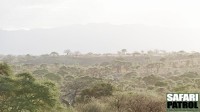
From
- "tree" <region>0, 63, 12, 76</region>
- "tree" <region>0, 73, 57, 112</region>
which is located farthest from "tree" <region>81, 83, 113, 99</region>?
"tree" <region>0, 73, 57, 112</region>

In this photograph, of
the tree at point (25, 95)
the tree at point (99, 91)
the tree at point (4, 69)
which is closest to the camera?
the tree at point (25, 95)

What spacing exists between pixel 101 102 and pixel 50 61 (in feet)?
359

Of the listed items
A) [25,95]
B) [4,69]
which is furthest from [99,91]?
[25,95]

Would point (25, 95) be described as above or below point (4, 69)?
below

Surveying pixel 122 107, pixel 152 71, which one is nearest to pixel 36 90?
pixel 122 107

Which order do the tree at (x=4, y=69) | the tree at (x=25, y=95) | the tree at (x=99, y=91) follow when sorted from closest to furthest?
the tree at (x=25, y=95)
the tree at (x=4, y=69)
the tree at (x=99, y=91)

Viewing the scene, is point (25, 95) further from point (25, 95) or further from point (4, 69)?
point (4, 69)

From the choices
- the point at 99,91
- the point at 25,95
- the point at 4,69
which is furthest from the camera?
the point at 99,91

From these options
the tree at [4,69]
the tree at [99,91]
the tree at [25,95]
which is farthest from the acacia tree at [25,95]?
the tree at [99,91]

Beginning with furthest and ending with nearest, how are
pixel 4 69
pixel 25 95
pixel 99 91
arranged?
pixel 99 91, pixel 4 69, pixel 25 95

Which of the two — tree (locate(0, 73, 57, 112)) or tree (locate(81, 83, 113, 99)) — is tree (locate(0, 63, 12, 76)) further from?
tree (locate(81, 83, 113, 99))

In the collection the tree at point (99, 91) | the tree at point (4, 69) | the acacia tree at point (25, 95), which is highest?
the tree at point (4, 69)

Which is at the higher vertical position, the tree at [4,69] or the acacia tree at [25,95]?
the tree at [4,69]

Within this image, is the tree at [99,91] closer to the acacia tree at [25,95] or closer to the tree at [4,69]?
the tree at [4,69]
